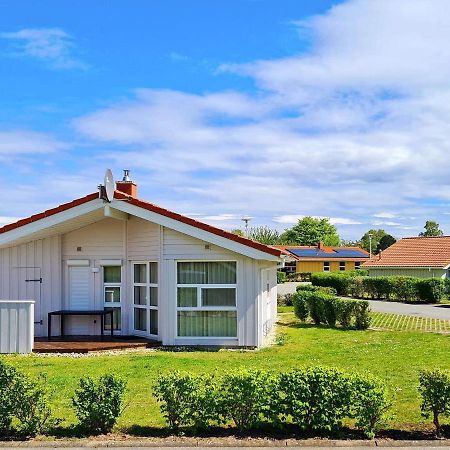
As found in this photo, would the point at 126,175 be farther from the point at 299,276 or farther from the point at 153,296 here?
the point at 299,276

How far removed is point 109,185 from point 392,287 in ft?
83.4

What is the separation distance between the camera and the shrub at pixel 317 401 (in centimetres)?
711

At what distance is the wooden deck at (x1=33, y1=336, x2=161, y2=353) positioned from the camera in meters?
14.5

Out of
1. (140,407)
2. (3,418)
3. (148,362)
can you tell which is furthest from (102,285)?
(3,418)

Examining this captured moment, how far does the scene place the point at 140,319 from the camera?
53.8ft

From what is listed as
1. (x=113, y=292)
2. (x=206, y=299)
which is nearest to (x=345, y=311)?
(x=206, y=299)

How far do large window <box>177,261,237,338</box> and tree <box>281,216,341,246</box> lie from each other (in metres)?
97.8

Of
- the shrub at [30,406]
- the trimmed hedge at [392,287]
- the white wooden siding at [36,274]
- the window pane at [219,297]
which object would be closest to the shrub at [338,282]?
the trimmed hedge at [392,287]

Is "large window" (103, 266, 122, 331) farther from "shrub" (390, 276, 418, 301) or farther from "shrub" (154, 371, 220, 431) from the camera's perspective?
"shrub" (390, 276, 418, 301)

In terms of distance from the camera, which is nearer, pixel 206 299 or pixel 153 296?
pixel 206 299

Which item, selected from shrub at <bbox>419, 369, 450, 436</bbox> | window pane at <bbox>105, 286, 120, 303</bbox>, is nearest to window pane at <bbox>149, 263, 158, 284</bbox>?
window pane at <bbox>105, 286, 120, 303</bbox>

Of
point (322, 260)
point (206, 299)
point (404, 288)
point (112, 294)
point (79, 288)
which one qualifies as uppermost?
point (322, 260)

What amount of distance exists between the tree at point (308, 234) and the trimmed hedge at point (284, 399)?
105 meters

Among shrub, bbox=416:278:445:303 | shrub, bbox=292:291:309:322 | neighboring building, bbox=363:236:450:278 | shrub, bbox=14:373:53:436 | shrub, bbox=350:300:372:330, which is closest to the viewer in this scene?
shrub, bbox=14:373:53:436
